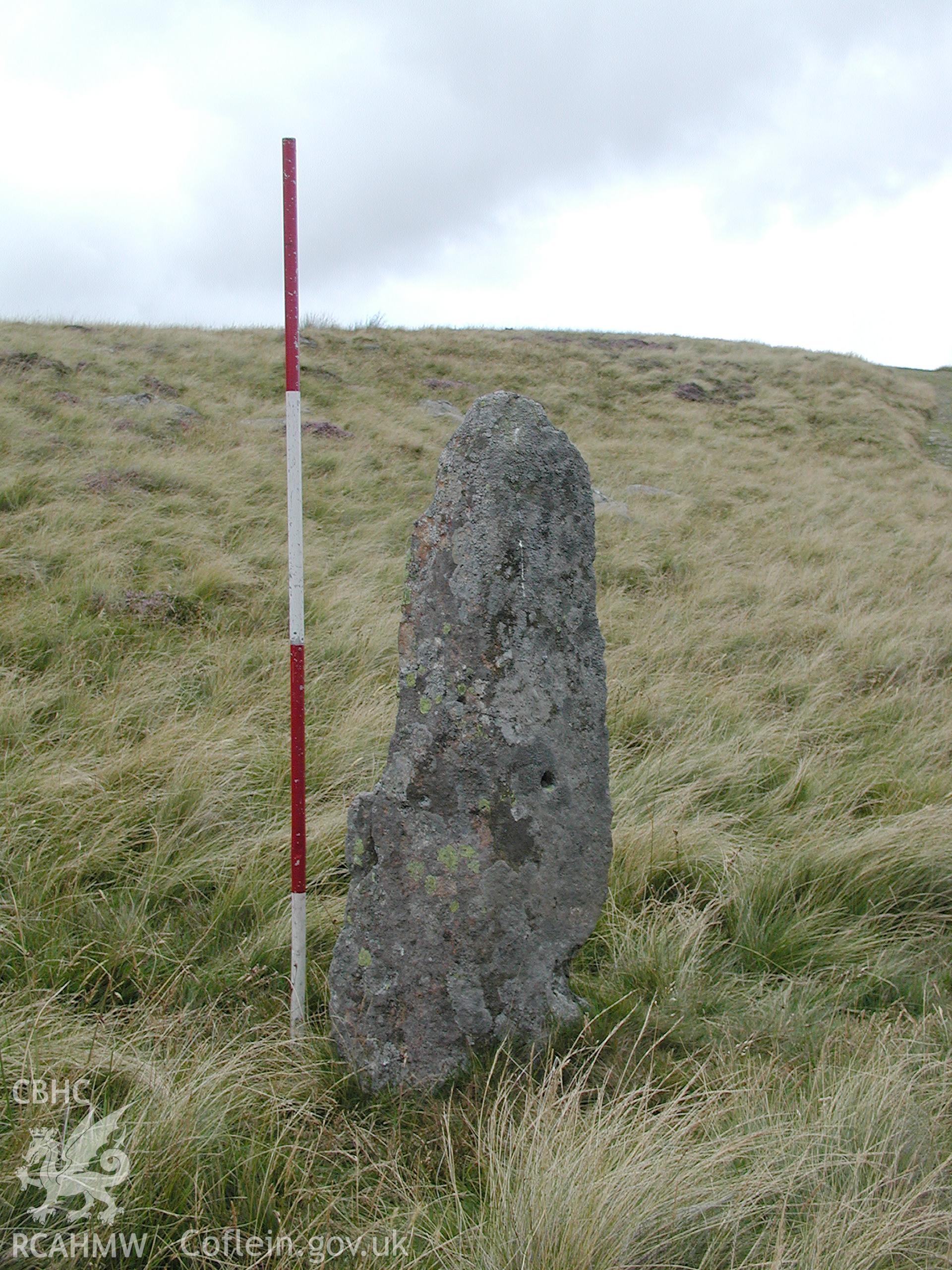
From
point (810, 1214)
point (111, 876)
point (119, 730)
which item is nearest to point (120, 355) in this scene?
point (119, 730)

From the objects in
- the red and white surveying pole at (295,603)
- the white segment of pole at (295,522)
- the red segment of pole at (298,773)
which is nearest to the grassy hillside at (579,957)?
the red and white surveying pole at (295,603)

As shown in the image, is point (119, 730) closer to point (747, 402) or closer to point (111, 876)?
point (111, 876)

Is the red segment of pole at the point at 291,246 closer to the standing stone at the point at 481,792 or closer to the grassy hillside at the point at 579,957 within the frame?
the standing stone at the point at 481,792

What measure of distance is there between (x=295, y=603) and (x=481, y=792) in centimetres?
80

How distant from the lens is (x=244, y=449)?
953cm

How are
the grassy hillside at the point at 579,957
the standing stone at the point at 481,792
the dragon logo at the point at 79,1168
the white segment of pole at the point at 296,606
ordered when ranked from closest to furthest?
the dragon logo at the point at 79,1168
the grassy hillside at the point at 579,957
the standing stone at the point at 481,792
the white segment of pole at the point at 296,606

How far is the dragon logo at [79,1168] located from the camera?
62.9 inches

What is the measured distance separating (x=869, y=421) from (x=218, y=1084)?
20633 mm

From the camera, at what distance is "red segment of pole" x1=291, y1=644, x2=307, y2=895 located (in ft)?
7.64

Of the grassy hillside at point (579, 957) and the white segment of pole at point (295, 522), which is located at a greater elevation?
the white segment of pole at point (295, 522)

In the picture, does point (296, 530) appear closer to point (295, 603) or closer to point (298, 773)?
point (295, 603)

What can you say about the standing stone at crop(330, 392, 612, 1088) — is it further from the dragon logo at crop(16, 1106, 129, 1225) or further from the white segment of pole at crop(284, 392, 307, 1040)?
the dragon logo at crop(16, 1106, 129, 1225)

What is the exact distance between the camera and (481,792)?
209 centimetres

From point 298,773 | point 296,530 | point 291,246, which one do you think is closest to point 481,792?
point 298,773
